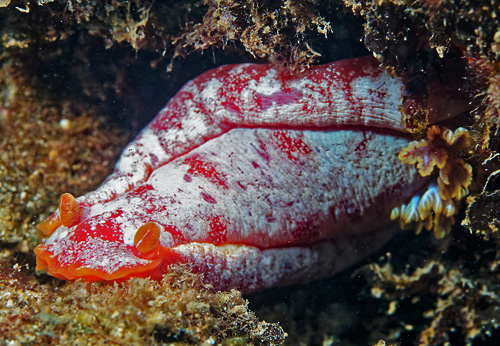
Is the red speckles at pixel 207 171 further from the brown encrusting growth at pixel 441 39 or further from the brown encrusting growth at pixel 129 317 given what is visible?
the brown encrusting growth at pixel 441 39

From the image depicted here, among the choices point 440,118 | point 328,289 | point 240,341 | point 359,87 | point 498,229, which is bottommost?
point 328,289

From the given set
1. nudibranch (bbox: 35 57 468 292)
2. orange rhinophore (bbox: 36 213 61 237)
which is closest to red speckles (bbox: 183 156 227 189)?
nudibranch (bbox: 35 57 468 292)

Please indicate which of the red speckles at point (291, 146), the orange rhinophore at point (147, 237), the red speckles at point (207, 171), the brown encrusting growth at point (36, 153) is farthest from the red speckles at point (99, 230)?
the red speckles at point (291, 146)

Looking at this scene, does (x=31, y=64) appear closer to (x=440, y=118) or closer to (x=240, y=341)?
(x=240, y=341)

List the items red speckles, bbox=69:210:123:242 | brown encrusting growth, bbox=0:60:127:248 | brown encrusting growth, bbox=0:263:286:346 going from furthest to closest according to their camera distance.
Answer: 1. brown encrusting growth, bbox=0:60:127:248
2. red speckles, bbox=69:210:123:242
3. brown encrusting growth, bbox=0:263:286:346

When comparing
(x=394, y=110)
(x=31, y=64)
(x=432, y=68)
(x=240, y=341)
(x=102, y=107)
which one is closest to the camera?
(x=240, y=341)

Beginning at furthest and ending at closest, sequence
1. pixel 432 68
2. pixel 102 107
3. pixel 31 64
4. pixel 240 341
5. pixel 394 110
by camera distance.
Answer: pixel 102 107
pixel 31 64
pixel 394 110
pixel 432 68
pixel 240 341

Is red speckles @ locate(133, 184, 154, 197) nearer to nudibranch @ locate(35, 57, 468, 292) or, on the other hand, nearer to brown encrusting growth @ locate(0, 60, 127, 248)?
Answer: nudibranch @ locate(35, 57, 468, 292)

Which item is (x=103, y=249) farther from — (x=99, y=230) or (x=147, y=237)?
(x=147, y=237)

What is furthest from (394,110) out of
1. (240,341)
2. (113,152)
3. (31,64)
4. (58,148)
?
(31,64)
